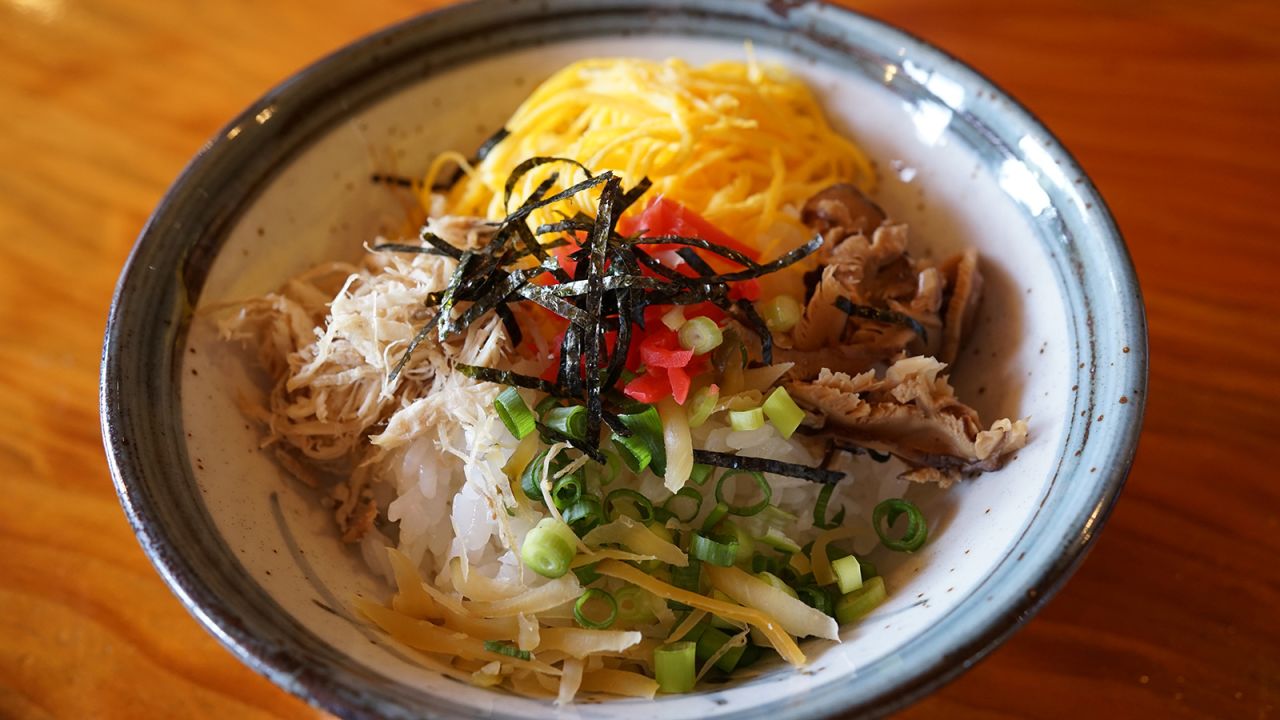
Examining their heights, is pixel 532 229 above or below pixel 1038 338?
above

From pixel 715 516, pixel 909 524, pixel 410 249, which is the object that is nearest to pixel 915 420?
pixel 909 524

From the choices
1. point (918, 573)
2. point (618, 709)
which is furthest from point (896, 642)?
point (618, 709)

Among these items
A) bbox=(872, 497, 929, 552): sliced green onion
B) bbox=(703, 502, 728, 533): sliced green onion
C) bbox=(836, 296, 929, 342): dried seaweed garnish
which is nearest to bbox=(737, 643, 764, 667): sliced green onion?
bbox=(703, 502, 728, 533): sliced green onion

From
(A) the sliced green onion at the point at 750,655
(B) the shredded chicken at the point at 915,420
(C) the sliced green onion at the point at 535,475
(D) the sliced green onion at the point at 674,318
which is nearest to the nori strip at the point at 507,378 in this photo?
(C) the sliced green onion at the point at 535,475

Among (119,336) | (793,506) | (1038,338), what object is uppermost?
(1038,338)

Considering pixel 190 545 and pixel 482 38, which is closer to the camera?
pixel 190 545

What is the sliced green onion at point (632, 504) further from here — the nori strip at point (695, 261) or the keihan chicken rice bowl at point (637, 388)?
the nori strip at point (695, 261)

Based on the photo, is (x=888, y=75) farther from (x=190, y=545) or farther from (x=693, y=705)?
(x=190, y=545)
